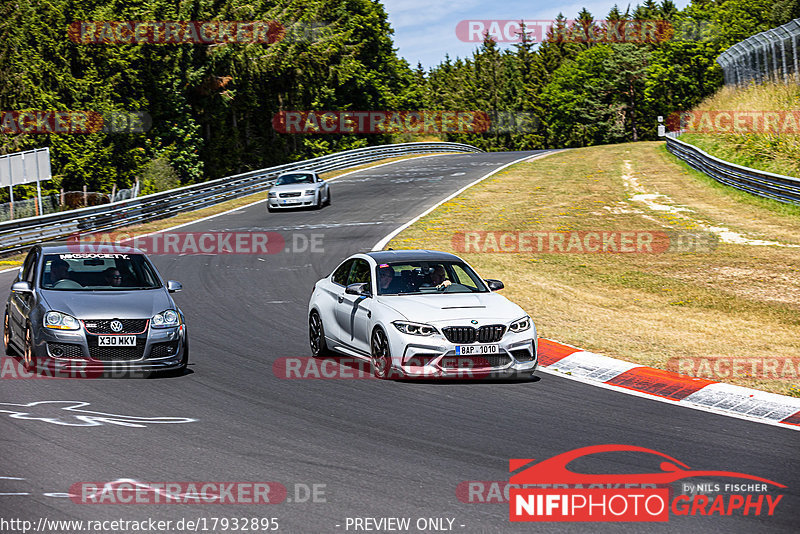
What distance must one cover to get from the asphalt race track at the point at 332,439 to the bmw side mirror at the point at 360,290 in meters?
1.28

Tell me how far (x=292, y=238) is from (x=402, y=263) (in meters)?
14.6

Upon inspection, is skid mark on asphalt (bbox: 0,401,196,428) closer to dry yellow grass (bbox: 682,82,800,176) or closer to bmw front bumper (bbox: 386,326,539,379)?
bmw front bumper (bbox: 386,326,539,379)

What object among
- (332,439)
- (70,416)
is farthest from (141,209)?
(332,439)

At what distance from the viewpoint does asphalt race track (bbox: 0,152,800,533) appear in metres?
6.09

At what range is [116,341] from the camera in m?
10.3

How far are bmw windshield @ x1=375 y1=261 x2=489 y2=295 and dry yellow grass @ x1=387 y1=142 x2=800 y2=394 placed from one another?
2271mm

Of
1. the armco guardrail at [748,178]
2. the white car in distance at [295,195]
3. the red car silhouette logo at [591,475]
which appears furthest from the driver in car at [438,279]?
the white car in distance at [295,195]

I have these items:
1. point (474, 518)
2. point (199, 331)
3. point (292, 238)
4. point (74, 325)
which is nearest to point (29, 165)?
point (292, 238)

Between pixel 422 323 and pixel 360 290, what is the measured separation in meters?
1.37

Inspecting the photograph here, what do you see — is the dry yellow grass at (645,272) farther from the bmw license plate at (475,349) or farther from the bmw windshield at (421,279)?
the bmw license plate at (475,349)

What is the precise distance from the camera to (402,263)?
1177 centimetres

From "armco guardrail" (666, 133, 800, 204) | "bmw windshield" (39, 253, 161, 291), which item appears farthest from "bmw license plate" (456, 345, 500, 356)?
"armco guardrail" (666, 133, 800, 204)

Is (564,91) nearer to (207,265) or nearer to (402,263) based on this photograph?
(207,265)

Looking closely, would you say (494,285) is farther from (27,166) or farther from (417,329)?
(27,166)
